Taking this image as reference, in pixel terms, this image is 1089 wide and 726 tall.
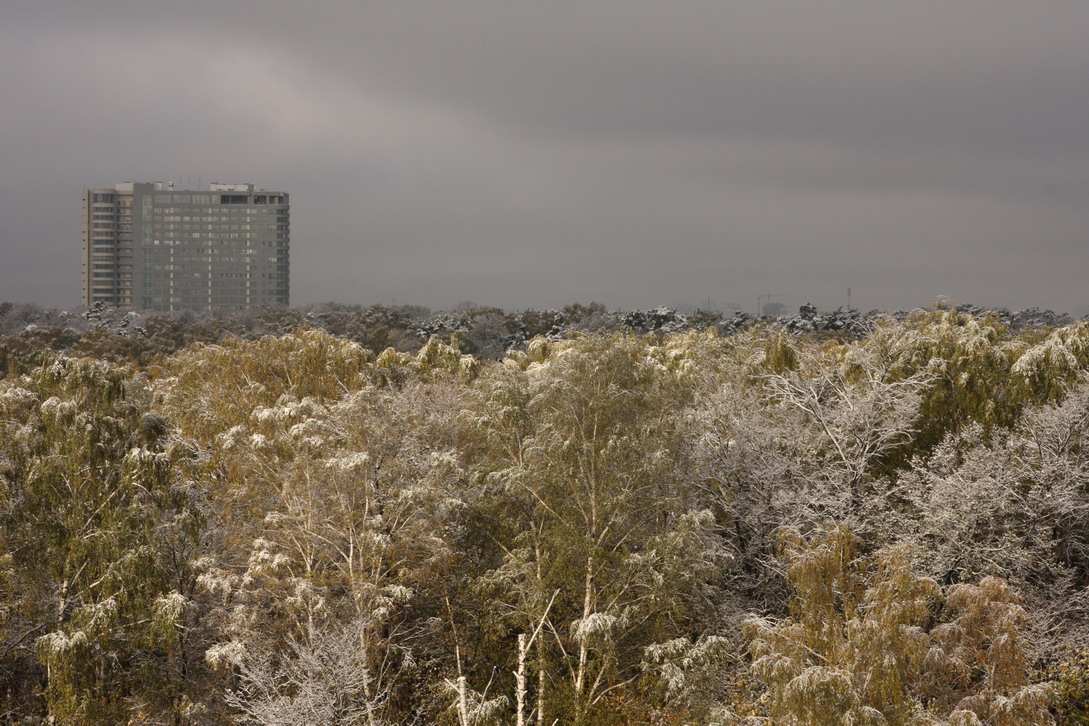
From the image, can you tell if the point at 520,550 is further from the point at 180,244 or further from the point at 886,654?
the point at 180,244

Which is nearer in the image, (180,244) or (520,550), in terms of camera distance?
(520,550)

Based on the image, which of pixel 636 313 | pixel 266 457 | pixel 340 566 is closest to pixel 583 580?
pixel 340 566

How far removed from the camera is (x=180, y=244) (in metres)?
185

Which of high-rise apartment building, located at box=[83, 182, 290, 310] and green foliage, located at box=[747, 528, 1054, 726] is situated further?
high-rise apartment building, located at box=[83, 182, 290, 310]

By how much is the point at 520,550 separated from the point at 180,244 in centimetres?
18107

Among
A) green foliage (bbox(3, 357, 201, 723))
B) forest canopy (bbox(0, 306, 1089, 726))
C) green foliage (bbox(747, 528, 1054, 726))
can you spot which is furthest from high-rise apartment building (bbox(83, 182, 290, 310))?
green foliage (bbox(747, 528, 1054, 726))

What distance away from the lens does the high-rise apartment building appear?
184875mm

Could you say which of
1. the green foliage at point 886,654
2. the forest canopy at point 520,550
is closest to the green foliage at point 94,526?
the forest canopy at point 520,550

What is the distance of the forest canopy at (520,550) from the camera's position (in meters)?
17.4

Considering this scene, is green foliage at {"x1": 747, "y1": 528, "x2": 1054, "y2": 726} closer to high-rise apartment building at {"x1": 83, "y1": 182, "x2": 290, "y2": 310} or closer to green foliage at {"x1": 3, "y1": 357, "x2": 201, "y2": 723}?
green foliage at {"x1": 3, "y1": 357, "x2": 201, "y2": 723}

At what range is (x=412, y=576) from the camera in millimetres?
19438

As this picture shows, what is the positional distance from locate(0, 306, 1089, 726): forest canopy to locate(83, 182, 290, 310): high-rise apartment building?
170m

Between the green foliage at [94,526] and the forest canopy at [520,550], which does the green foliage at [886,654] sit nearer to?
the forest canopy at [520,550]

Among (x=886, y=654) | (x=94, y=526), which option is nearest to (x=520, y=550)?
(x=94, y=526)
